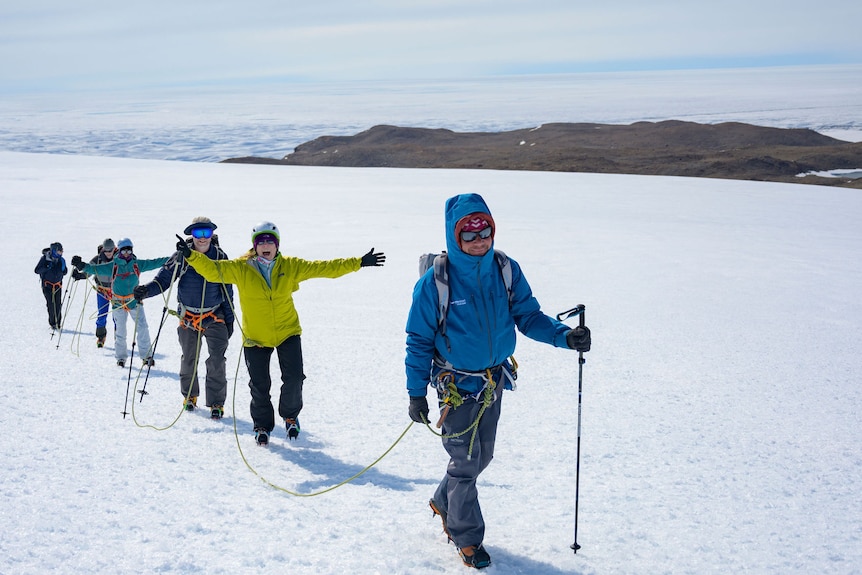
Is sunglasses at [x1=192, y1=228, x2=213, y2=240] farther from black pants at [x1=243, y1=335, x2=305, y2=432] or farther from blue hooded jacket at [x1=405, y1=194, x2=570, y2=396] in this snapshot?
blue hooded jacket at [x1=405, y1=194, x2=570, y2=396]

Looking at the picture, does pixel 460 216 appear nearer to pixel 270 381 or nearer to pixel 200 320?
pixel 270 381

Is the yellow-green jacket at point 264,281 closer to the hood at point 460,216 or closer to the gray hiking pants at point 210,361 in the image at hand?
the gray hiking pants at point 210,361

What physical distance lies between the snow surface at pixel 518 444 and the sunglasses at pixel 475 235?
1.65 m

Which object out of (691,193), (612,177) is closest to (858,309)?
(691,193)

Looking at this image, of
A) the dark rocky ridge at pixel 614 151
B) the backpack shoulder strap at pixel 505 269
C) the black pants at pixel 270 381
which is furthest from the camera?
the dark rocky ridge at pixel 614 151

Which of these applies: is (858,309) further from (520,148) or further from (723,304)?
(520,148)

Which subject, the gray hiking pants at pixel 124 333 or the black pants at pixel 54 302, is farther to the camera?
the black pants at pixel 54 302

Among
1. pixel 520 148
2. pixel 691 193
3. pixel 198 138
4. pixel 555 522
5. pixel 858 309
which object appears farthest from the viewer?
pixel 198 138

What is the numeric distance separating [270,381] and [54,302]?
18.8ft

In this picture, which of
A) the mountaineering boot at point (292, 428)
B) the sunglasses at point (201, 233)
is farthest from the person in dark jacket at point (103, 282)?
the mountaineering boot at point (292, 428)

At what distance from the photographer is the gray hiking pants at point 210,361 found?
20.1ft

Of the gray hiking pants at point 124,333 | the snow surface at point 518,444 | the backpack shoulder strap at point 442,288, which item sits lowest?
the snow surface at point 518,444

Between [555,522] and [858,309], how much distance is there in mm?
8153

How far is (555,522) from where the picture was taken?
418 cm
